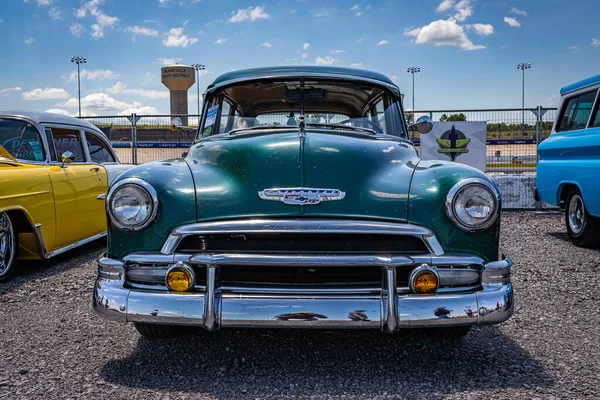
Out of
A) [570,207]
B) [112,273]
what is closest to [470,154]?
[570,207]

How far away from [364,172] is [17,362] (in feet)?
6.71

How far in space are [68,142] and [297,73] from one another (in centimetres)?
315

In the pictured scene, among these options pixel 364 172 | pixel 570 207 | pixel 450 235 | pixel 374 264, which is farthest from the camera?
pixel 570 207

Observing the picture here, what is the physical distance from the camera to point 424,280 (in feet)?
8.70

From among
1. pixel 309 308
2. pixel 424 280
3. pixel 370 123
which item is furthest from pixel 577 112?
pixel 309 308

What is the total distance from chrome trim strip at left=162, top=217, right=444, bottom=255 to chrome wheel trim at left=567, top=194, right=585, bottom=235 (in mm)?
4503

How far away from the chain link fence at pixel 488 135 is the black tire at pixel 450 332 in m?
8.21

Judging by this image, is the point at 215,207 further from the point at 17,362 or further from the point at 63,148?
the point at 63,148

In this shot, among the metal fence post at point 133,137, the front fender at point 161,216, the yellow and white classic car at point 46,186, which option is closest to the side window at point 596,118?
the front fender at point 161,216

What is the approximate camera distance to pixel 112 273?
2781 millimetres

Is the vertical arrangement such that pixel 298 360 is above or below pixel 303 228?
below

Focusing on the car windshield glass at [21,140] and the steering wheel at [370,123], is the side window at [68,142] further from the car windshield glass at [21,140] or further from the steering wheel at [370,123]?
the steering wheel at [370,123]

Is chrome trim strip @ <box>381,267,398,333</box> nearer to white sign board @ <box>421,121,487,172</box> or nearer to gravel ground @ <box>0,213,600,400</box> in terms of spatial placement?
gravel ground @ <box>0,213,600,400</box>

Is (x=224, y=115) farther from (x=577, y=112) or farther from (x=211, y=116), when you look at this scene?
(x=577, y=112)
